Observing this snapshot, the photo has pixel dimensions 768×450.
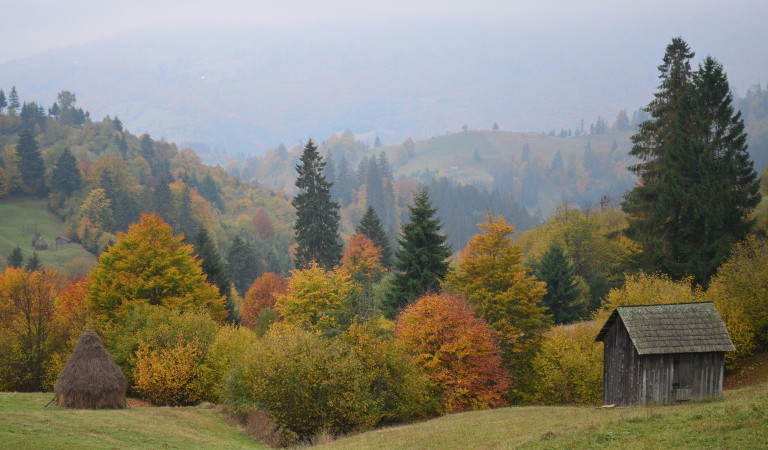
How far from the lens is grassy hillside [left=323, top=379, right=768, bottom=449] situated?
21.2 meters

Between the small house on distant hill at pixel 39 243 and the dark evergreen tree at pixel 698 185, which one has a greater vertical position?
the dark evergreen tree at pixel 698 185

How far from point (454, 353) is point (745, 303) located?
1748 centimetres

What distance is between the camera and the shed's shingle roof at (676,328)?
32.5 metres

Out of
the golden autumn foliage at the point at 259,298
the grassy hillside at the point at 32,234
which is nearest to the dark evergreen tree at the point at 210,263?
the golden autumn foliage at the point at 259,298

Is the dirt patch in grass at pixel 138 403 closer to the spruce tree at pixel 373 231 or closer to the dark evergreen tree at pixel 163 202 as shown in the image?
the spruce tree at pixel 373 231

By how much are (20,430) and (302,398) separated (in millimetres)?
13790

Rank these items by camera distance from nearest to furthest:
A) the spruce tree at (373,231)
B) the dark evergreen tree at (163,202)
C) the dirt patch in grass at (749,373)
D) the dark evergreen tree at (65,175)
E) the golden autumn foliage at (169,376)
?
the dirt patch in grass at (749,373)
the golden autumn foliage at (169,376)
the spruce tree at (373,231)
the dark evergreen tree at (65,175)
the dark evergreen tree at (163,202)

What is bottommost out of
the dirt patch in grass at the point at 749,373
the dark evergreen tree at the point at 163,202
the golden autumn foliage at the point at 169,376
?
the golden autumn foliage at the point at 169,376

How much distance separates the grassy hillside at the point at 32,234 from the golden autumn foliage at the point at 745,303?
4204 inches

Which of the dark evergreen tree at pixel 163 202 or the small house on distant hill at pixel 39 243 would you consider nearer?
the small house on distant hill at pixel 39 243

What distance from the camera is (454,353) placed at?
4153cm

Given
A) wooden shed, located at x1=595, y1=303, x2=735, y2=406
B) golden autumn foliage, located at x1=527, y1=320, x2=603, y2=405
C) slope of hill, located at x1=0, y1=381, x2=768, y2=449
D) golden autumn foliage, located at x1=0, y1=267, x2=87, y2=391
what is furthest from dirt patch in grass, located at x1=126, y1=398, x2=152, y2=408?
wooden shed, located at x1=595, y1=303, x2=735, y2=406

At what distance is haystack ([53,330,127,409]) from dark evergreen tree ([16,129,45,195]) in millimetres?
138201

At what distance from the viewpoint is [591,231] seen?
82.5 m
